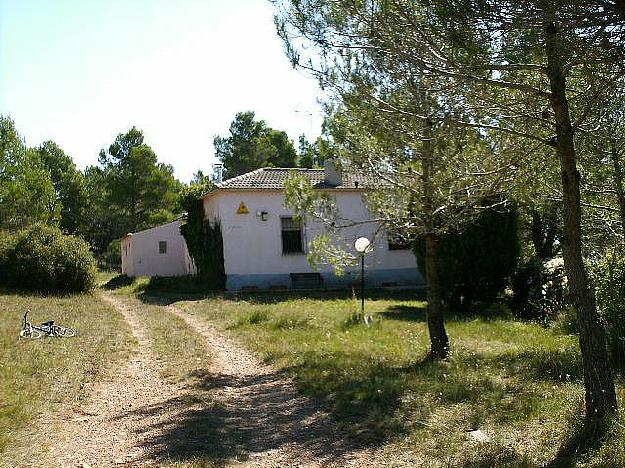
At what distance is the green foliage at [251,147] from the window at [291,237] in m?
28.6

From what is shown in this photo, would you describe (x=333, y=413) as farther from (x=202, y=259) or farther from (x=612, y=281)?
(x=202, y=259)

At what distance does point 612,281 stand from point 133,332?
890 centimetres

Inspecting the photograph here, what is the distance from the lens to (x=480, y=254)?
47.9 ft

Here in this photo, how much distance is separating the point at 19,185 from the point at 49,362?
23.4m

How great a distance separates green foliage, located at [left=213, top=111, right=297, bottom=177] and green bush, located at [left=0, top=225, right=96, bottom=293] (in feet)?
97.3

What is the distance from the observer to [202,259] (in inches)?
933

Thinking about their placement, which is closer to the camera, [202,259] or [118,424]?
[118,424]

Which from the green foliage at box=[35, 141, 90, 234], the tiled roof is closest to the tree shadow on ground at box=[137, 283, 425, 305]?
the tiled roof

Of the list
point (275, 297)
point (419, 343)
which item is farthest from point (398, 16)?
point (275, 297)

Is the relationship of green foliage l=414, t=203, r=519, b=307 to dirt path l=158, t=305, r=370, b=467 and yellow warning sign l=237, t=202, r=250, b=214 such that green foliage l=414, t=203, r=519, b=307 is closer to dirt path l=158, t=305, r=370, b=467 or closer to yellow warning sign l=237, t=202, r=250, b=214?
dirt path l=158, t=305, r=370, b=467

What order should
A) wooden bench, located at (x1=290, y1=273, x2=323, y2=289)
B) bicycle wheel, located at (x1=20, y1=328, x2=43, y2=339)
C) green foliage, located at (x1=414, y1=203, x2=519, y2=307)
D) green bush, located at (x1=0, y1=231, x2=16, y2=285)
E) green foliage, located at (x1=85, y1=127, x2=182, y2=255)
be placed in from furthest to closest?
1. green foliage, located at (x1=85, y1=127, x2=182, y2=255)
2. wooden bench, located at (x1=290, y1=273, x2=323, y2=289)
3. green bush, located at (x1=0, y1=231, x2=16, y2=285)
4. green foliage, located at (x1=414, y1=203, x2=519, y2=307)
5. bicycle wheel, located at (x1=20, y1=328, x2=43, y2=339)

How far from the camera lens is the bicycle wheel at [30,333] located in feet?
36.4

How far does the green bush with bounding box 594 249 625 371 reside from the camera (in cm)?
798

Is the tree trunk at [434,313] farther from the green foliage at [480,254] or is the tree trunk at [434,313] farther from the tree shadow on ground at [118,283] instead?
the tree shadow on ground at [118,283]
